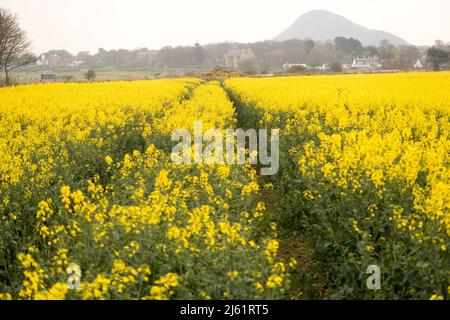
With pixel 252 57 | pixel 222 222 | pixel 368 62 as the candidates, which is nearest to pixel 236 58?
pixel 252 57

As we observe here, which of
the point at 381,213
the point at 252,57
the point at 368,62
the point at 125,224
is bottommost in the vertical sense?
the point at 381,213

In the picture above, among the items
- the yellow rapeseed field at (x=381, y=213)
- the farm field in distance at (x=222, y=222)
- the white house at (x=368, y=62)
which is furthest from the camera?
the white house at (x=368, y=62)

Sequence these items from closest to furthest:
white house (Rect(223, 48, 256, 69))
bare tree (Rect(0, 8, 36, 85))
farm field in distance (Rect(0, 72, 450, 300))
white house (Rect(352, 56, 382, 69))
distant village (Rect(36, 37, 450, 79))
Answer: farm field in distance (Rect(0, 72, 450, 300)) → bare tree (Rect(0, 8, 36, 85)) → white house (Rect(352, 56, 382, 69)) → distant village (Rect(36, 37, 450, 79)) → white house (Rect(223, 48, 256, 69))

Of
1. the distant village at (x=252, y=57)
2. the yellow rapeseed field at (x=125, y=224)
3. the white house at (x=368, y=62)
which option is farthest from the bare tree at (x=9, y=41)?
the white house at (x=368, y=62)

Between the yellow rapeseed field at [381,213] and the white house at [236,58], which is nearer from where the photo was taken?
the yellow rapeseed field at [381,213]

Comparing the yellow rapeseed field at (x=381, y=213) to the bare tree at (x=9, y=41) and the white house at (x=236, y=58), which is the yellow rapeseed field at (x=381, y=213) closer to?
the bare tree at (x=9, y=41)

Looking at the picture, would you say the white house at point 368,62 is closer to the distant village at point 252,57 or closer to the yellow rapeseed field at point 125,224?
the distant village at point 252,57

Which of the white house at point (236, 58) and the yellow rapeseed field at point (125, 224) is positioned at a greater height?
the white house at point (236, 58)

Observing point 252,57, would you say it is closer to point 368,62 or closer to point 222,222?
point 368,62

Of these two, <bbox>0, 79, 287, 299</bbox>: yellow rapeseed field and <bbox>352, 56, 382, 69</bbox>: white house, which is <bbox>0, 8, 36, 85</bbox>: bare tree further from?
<bbox>352, 56, 382, 69</bbox>: white house

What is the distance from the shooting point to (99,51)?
18788cm

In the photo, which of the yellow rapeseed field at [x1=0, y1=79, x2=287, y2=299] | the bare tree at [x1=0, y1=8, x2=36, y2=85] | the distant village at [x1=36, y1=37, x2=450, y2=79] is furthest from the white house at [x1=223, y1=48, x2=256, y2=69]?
the yellow rapeseed field at [x1=0, y1=79, x2=287, y2=299]

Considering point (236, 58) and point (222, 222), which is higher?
point (236, 58)

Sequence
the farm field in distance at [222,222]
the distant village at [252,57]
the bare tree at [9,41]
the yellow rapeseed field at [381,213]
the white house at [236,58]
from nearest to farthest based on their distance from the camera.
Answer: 1. the farm field in distance at [222,222]
2. the yellow rapeseed field at [381,213]
3. the bare tree at [9,41]
4. the distant village at [252,57]
5. the white house at [236,58]
